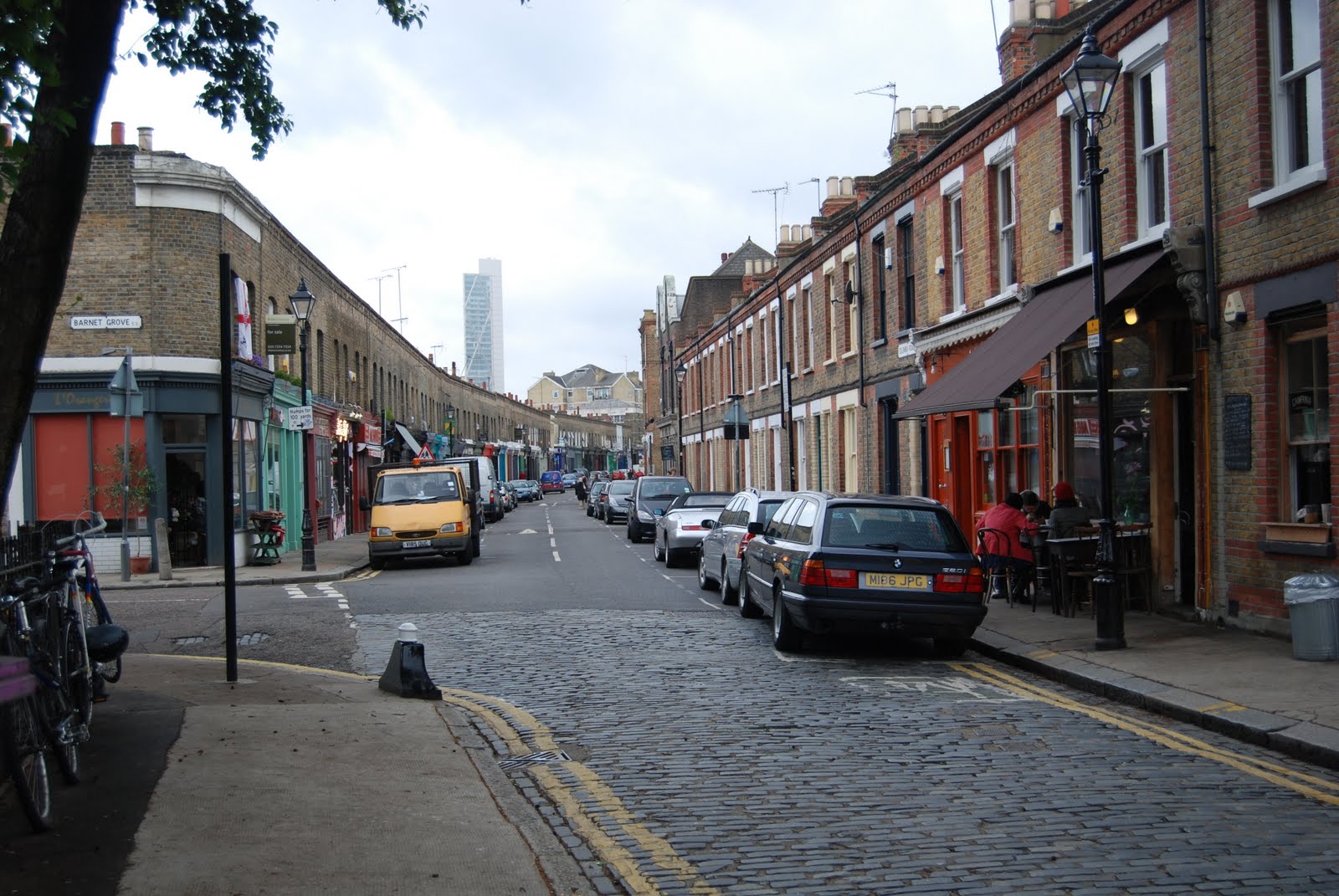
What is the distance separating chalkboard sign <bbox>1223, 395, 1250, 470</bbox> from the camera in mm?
12055

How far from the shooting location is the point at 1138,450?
1477 cm

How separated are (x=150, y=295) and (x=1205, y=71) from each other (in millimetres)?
19642

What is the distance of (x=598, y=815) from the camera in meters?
6.34

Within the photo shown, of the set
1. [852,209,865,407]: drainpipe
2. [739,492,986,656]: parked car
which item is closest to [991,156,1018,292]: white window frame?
[852,209,865,407]: drainpipe

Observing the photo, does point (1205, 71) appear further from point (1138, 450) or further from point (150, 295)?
point (150, 295)

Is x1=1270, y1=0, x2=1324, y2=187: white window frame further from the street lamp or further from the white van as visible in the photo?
the street lamp

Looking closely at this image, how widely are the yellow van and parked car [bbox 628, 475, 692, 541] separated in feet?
24.6

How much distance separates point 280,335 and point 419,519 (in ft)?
19.6

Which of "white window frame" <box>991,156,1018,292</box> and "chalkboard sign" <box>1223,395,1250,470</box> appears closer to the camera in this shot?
"chalkboard sign" <box>1223,395,1250,470</box>

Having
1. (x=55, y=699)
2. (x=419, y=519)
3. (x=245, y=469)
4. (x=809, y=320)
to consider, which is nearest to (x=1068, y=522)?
(x=55, y=699)

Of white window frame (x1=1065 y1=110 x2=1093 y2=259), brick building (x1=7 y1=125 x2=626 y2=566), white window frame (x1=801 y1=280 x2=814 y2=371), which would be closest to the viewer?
white window frame (x1=1065 y1=110 x2=1093 y2=259)

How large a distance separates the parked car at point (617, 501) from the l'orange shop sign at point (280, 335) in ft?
62.4

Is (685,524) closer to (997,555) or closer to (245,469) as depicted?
(997,555)

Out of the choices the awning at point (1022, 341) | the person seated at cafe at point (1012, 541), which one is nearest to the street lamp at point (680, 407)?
the awning at point (1022, 341)
